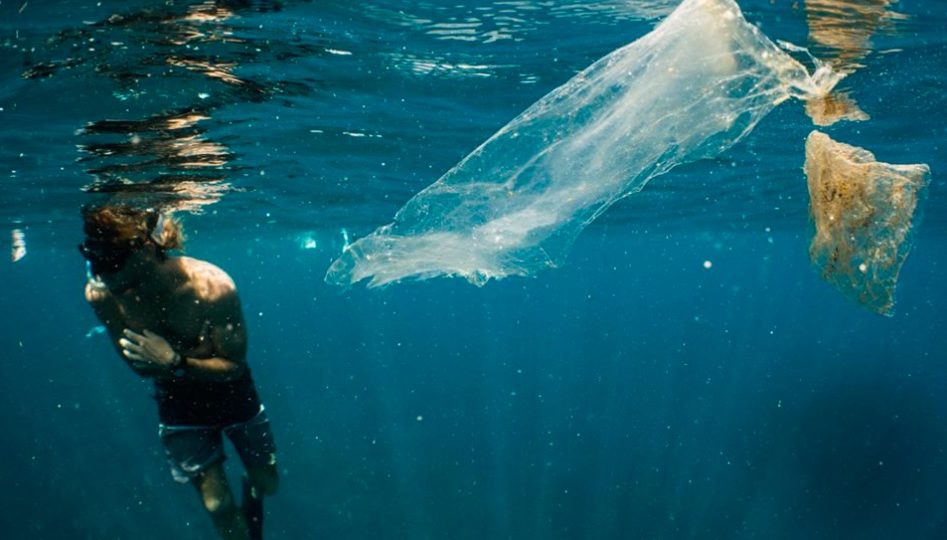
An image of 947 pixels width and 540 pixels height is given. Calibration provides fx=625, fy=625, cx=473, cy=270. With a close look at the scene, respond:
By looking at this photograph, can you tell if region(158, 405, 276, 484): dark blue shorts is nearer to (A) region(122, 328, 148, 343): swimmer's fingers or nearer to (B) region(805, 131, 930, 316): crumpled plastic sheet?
(A) region(122, 328, 148, 343): swimmer's fingers

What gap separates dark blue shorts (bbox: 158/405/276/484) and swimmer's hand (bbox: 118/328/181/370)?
114 cm

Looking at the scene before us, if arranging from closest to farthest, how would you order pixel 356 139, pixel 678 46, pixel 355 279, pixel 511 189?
pixel 678 46 → pixel 511 189 → pixel 355 279 → pixel 356 139

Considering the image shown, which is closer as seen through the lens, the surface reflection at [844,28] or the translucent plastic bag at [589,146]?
the translucent plastic bag at [589,146]

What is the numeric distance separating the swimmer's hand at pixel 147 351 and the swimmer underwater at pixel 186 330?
0.76 feet

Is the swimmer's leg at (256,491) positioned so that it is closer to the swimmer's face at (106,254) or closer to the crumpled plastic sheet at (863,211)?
the swimmer's face at (106,254)

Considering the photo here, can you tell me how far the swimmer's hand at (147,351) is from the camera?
18.0ft

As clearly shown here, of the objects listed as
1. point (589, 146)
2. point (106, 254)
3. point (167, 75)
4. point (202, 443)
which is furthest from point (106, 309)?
point (589, 146)

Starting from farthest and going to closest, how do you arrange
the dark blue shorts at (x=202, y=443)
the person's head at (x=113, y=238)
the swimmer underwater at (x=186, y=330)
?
the dark blue shorts at (x=202, y=443)
the swimmer underwater at (x=186, y=330)
the person's head at (x=113, y=238)

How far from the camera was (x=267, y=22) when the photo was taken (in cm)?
698

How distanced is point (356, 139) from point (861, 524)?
736 inches

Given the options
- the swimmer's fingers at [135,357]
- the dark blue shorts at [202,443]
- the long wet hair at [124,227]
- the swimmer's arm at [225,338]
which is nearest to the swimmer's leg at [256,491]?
the dark blue shorts at [202,443]

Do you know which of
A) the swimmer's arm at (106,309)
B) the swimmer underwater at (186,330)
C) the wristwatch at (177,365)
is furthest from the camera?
the swimmer's arm at (106,309)

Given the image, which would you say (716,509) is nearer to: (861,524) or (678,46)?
(861,524)

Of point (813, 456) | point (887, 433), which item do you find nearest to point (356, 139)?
point (813, 456)
